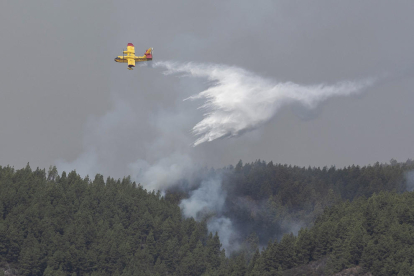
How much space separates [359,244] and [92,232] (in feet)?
200

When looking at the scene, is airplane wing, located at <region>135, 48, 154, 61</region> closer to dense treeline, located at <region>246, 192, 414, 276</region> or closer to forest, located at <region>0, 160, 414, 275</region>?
forest, located at <region>0, 160, 414, 275</region>

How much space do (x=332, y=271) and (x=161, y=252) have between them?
4833cm

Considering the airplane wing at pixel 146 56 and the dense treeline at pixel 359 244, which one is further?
the airplane wing at pixel 146 56

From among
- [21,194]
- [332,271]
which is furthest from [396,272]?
[21,194]

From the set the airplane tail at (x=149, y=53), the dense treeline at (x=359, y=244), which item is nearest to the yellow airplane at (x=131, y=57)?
the airplane tail at (x=149, y=53)

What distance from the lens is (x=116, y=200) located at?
189625 mm

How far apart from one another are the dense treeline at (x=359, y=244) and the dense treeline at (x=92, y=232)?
1043 inches

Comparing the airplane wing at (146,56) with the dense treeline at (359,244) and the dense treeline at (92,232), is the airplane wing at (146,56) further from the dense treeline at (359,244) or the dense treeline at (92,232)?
the dense treeline at (359,244)

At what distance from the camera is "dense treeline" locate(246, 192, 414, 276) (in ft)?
420

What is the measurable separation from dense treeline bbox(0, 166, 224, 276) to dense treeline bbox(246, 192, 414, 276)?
26482 mm

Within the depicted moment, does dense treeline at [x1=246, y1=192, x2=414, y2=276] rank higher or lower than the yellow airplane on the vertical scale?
lower

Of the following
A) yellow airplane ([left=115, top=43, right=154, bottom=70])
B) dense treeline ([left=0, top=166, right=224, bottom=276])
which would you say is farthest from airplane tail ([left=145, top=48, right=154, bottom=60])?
dense treeline ([left=0, top=166, right=224, bottom=276])

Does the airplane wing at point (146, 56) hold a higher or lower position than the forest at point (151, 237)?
higher

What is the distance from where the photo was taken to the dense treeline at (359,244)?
420 ft
